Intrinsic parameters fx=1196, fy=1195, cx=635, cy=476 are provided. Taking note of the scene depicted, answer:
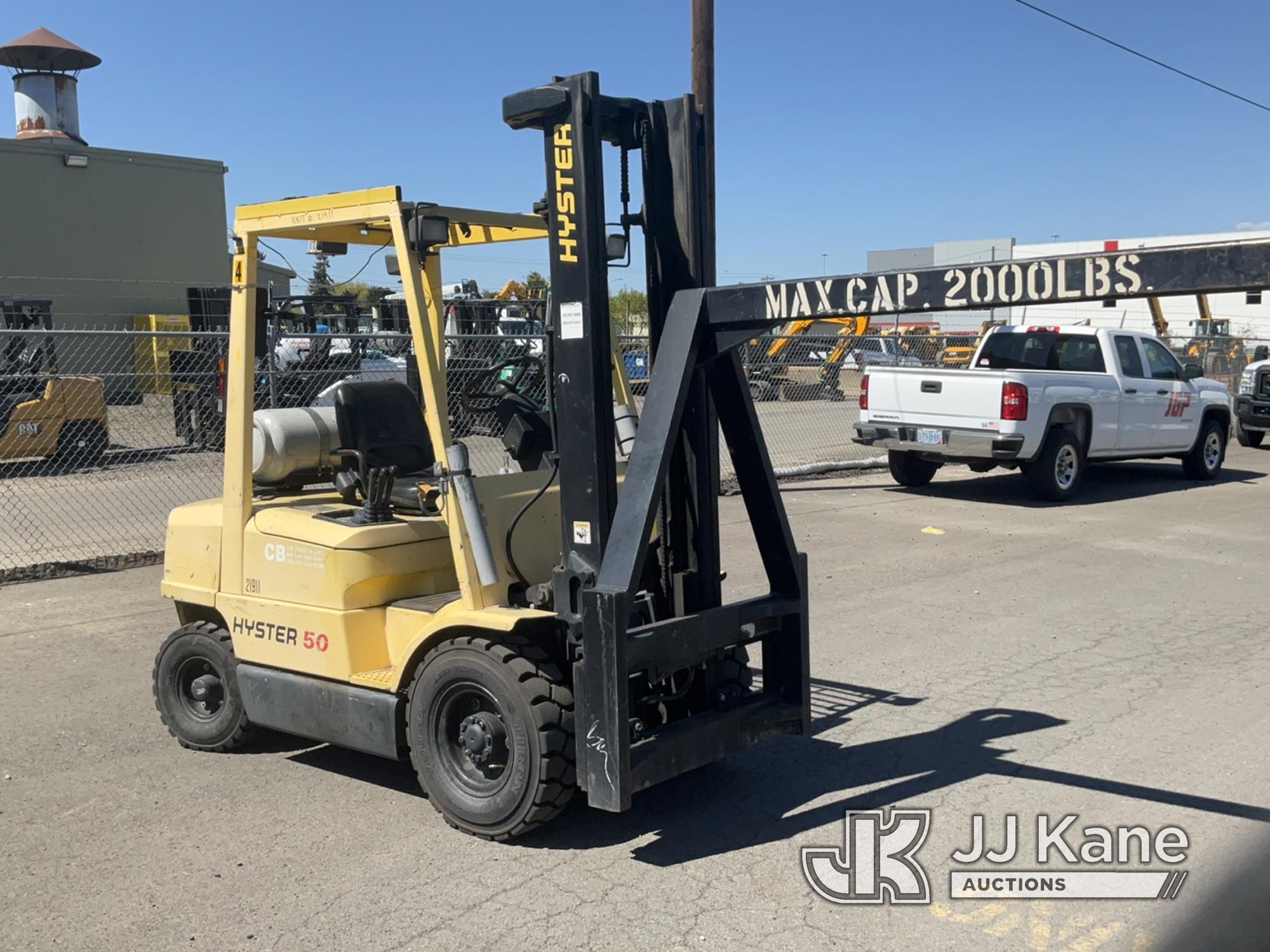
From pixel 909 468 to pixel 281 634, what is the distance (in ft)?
36.1

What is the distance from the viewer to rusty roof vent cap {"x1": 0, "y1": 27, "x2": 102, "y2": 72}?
130 feet

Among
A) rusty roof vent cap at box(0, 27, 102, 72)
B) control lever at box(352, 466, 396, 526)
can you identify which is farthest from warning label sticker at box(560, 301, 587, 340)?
rusty roof vent cap at box(0, 27, 102, 72)

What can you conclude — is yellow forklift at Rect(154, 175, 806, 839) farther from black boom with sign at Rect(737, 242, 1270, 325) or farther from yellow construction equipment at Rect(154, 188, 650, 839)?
black boom with sign at Rect(737, 242, 1270, 325)

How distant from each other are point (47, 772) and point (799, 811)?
11.2 ft

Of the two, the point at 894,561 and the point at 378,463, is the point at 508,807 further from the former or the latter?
the point at 894,561

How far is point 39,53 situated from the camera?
39.8 meters

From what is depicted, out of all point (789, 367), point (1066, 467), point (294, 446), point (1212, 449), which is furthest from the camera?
point (789, 367)

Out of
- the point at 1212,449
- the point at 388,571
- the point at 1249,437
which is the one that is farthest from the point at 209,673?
the point at 1249,437

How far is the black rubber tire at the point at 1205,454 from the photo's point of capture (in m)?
16.2

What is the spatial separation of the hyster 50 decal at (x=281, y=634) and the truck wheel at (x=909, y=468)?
10.7 meters

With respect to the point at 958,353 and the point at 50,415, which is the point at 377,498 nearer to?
the point at 50,415

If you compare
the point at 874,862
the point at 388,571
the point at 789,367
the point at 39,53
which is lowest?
the point at 874,862

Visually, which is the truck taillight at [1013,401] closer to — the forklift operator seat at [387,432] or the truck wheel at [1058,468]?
the truck wheel at [1058,468]

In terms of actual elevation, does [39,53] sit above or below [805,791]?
above
